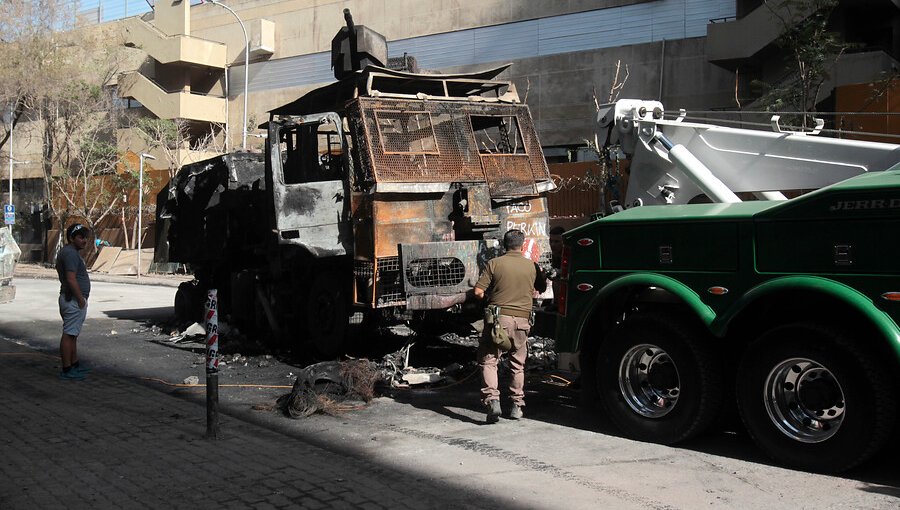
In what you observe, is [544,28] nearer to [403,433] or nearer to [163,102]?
[163,102]

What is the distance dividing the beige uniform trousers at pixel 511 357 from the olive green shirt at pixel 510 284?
0.10 meters

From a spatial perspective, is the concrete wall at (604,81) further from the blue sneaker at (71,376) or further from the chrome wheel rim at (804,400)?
the chrome wheel rim at (804,400)

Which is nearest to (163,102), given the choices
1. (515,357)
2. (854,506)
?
(515,357)

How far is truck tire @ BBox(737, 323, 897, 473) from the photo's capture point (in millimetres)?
4977

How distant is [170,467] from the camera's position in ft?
18.9

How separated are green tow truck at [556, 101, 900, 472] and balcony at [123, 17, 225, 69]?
4245 centimetres

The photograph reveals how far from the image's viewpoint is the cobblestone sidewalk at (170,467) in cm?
504

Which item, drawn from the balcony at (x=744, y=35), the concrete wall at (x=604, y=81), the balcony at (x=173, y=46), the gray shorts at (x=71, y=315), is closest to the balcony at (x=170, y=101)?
the balcony at (x=173, y=46)

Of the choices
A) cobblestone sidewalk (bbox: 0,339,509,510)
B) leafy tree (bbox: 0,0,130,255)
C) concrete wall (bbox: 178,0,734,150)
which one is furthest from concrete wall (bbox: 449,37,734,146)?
cobblestone sidewalk (bbox: 0,339,509,510)

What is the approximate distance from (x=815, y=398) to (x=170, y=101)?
44.6 m

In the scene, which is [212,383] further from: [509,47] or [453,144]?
[509,47]

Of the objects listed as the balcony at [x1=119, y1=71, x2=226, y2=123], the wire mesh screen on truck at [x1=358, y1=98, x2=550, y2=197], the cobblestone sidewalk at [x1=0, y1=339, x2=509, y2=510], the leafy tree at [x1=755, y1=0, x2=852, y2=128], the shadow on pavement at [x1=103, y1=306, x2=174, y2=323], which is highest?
the balcony at [x1=119, y1=71, x2=226, y2=123]

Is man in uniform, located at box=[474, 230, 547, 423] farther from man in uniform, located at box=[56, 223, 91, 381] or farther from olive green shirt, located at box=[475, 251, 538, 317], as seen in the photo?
man in uniform, located at box=[56, 223, 91, 381]

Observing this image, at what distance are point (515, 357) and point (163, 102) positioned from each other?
42694 millimetres
